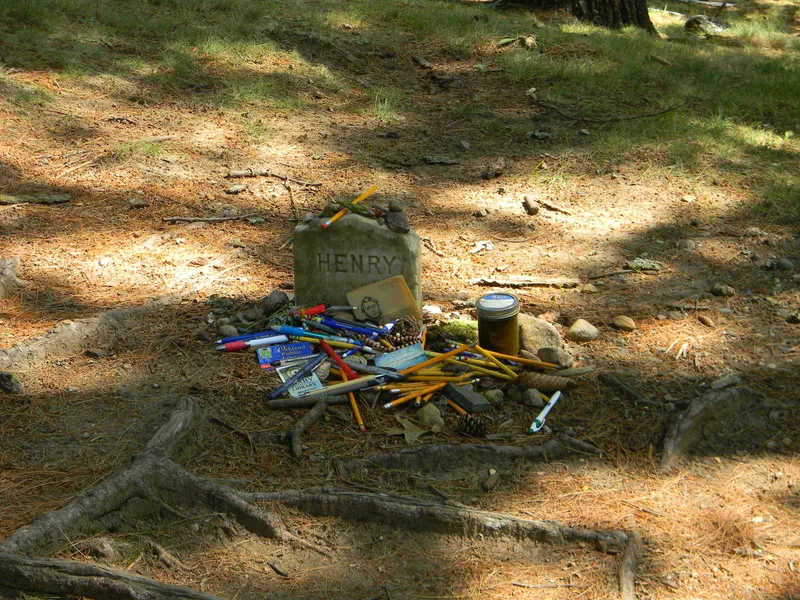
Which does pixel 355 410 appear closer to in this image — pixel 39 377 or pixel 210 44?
pixel 39 377

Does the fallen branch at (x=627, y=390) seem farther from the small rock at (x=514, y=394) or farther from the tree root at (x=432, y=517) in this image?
the tree root at (x=432, y=517)

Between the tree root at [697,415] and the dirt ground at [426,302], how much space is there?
6cm

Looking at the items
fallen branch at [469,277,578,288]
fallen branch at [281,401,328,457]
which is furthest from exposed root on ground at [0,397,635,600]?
fallen branch at [469,277,578,288]

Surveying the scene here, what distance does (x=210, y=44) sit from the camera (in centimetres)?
834

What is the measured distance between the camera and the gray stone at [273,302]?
4.59m

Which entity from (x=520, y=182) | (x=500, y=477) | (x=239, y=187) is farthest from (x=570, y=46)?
(x=500, y=477)

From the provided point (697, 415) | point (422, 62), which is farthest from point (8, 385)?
point (422, 62)

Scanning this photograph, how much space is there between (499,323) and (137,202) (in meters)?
3.22

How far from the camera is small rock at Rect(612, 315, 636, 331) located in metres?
4.59

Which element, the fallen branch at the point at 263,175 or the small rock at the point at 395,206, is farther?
the fallen branch at the point at 263,175

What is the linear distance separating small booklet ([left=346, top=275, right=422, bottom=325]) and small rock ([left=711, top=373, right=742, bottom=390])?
1.49 metres

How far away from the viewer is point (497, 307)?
13.4 ft

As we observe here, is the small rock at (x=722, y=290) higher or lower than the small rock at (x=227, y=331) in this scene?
lower

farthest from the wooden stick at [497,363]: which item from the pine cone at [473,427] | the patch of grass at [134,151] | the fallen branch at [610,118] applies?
the fallen branch at [610,118]
